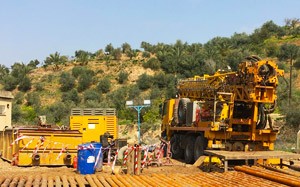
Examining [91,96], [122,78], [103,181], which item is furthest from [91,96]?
[103,181]

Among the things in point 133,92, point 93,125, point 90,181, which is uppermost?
point 133,92

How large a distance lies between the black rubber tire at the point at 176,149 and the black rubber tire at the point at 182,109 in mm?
1189

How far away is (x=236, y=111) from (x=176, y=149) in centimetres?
517

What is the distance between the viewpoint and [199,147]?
61.1 ft

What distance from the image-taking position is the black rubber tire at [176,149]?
21.8m

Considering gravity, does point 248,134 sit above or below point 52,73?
below

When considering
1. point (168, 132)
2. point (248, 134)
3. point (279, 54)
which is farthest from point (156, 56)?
point (248, 134)

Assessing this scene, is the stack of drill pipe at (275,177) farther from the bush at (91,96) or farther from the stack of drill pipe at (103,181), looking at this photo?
the bush at (91,96)

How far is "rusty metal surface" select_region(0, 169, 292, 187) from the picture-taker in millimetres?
10295

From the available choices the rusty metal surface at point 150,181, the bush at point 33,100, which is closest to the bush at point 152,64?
Answer: the bush at point 33,100

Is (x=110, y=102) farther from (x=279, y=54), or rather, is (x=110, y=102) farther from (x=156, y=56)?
(x=279, y=54)

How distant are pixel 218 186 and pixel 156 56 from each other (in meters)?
67.8

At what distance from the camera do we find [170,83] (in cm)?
6281

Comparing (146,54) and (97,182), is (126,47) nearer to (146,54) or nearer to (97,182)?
(146,54)
